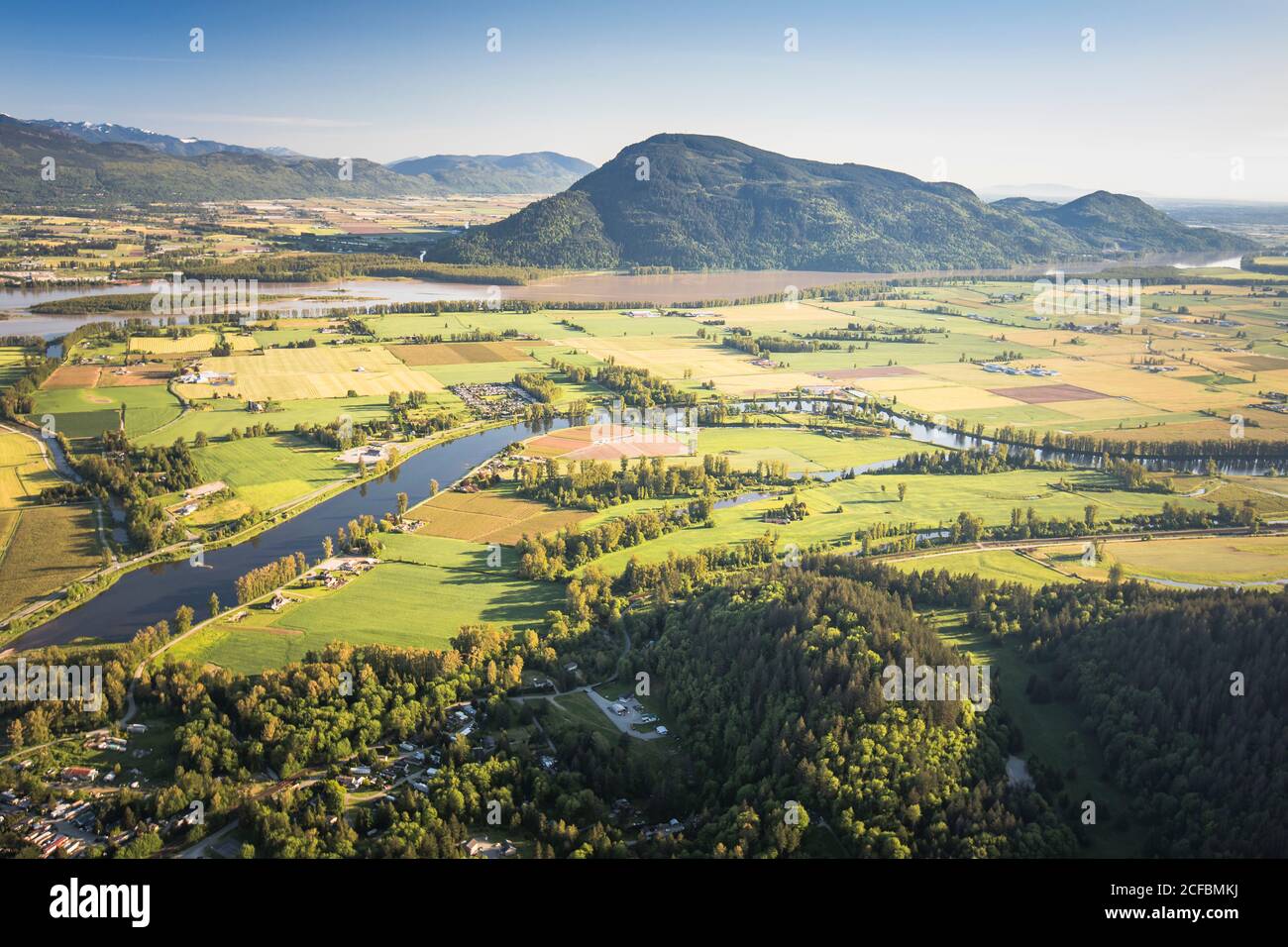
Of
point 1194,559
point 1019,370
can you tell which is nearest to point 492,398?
point 1019,370

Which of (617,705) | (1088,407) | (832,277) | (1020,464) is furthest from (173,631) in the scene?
(832,277)

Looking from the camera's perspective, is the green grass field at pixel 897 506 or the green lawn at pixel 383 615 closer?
the green lawn at pixel 383 615

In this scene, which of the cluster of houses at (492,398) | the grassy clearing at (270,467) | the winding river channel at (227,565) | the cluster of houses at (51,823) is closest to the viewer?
the cluster of houses at (51,823)

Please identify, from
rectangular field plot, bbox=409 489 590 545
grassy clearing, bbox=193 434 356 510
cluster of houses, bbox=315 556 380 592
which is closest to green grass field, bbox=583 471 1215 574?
rectangular field plot, bbox=409 489 590 545

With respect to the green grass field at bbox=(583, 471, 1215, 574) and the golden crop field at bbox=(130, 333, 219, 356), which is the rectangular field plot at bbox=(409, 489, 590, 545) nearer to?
the green grass field at bbox=(583, 471, 1215, 574)

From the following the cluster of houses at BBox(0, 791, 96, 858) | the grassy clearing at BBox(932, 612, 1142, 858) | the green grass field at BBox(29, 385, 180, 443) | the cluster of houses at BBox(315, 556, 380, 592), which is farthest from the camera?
the green grass field at BBox(29, 385, 180, 443)

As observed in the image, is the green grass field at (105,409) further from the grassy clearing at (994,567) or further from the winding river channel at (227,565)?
the grassy clearing at (994,567)

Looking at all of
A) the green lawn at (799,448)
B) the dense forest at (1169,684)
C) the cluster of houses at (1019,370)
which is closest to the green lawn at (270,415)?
the green lawn at (799,448)

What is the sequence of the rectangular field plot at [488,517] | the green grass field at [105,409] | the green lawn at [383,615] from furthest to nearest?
the green grass field at [105,409] → the rectangular field plot at [488,517] → the green lawn at [383,615]

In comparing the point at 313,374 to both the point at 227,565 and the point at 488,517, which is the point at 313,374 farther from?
the point at 227,565

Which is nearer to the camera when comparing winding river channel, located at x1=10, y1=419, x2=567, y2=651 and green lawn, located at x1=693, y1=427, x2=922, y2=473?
winding river channel, located at x1=10, y1=419, x2=567, y2=651

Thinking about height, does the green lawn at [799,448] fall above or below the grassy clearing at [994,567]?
above
